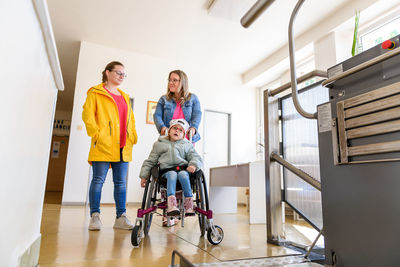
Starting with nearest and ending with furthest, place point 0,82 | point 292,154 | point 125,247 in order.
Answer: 1. point 0,82
2. point 125,247
3. point 292,154

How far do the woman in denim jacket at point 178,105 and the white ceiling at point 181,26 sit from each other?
6.26 ft

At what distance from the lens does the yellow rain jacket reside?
1.94 m

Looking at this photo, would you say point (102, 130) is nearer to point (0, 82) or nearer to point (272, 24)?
point (0, 82)

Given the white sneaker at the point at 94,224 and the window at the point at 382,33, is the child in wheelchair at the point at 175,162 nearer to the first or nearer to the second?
the white sneaker at the point at 94,224

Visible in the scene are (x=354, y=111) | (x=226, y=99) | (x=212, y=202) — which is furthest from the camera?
(x=226, y=99)

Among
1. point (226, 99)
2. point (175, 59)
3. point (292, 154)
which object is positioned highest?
point (175, 59)

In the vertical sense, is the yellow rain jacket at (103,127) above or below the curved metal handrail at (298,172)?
above

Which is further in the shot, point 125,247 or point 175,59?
point 175,59

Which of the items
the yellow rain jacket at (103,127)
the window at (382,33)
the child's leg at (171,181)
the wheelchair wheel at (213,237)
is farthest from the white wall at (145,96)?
the wheelchair wheel at (213,237)

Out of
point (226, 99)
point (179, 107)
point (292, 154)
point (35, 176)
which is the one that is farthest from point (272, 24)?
point (35, 176)

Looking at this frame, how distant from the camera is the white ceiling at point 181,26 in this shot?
3.62 meters

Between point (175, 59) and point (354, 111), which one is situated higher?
point (175, 59)

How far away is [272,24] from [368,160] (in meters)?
3.64

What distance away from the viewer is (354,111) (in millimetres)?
872
